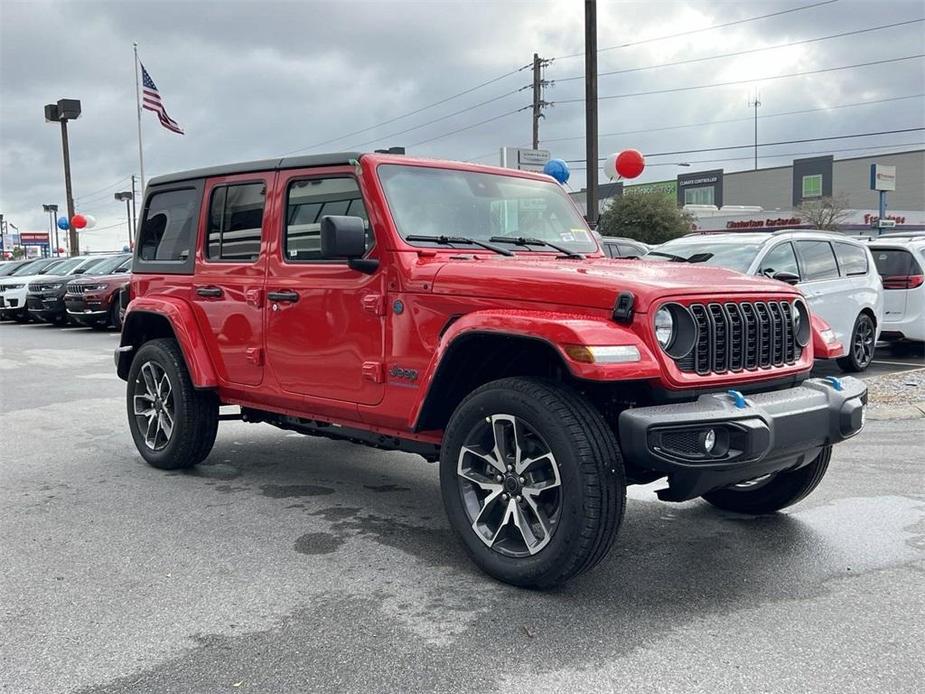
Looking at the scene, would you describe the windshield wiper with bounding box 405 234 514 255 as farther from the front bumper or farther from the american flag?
the american flag

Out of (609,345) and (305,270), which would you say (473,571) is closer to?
(609,345)

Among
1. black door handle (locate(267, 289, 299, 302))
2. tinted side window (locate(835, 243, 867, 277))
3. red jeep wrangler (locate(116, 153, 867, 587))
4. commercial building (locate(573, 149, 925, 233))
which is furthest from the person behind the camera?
commercial building (locate(573, 149, 925, 233))

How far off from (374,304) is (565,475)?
1506 millimetres

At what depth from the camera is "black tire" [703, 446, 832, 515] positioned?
4555 mm

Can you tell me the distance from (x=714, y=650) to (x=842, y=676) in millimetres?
434

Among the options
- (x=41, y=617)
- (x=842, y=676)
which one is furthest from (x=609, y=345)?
(x=41, y=617)

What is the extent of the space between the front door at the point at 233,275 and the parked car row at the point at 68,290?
11357mm

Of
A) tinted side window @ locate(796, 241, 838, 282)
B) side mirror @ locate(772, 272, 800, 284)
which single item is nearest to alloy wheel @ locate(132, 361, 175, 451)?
side mirror @ locate(772, 272, 800, 284)

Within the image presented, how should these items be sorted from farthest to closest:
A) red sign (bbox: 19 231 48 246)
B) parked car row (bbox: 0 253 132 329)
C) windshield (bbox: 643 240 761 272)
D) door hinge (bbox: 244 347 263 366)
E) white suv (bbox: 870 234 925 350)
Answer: red sign (bbox: 19 231 48 246), parked car row (bbox: 0 253 132 329), white suv (bbox: 870 234 925 350), windshield (bbox: 643 240 761 272), door hinge (bbox: 244 347 263 366)

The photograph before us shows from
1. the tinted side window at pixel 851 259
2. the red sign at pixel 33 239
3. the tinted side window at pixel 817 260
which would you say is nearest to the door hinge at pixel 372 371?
the tinted side window at pixel 817 260

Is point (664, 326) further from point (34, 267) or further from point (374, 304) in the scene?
point (34, 267)

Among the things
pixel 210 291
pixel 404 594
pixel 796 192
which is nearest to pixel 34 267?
pixel 210 291

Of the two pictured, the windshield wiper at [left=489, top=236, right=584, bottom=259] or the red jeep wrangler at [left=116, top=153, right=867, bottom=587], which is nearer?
the red jeep wrangler at [left=116, top=153, right=867, bottom=587]

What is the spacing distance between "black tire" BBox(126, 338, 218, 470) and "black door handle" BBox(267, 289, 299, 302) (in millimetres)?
1129
